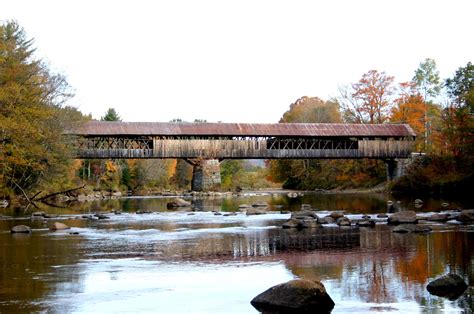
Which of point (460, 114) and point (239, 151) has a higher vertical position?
point (460, 114)

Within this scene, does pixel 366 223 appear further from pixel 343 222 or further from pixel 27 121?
pixel 27 121

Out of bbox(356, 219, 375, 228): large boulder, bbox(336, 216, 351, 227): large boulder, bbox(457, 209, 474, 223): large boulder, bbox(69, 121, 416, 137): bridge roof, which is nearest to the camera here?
bbox(356, 219, 375, 228): large boulder

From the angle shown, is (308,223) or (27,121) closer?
(308,223)

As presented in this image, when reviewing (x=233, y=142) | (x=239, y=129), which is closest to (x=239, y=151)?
(x=233, y=142)

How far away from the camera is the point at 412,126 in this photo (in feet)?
196

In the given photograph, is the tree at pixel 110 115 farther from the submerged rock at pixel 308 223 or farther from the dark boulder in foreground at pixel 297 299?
the dark boulder in foreground at pixel 297 299

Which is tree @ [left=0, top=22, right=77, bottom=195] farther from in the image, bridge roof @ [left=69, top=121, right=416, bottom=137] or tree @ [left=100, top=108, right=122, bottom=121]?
tree @ [left=100, top=108, right=122, bottom=121]

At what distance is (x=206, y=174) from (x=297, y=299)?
4316 centimetres

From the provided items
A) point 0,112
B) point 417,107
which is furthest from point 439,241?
point 417,107

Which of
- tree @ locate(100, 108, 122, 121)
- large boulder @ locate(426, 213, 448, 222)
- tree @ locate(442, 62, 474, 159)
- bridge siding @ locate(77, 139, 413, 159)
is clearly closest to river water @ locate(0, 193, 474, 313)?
large boulder @ locate(426, 213, 448, 222)

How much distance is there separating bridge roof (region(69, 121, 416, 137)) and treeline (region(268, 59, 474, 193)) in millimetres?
3730

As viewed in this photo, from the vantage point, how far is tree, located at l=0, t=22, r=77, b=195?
30.8 m

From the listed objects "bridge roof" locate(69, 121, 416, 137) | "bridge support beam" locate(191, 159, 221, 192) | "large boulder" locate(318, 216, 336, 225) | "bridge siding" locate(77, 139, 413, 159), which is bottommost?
"large boulder" locate(318, 216, 336, 225)

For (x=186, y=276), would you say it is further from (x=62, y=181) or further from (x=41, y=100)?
(x=62, y=181)
